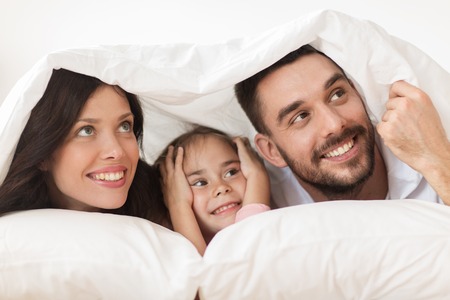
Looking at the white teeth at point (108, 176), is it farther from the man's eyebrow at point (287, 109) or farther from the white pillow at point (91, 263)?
the man's eyebrow at point (287, 109)

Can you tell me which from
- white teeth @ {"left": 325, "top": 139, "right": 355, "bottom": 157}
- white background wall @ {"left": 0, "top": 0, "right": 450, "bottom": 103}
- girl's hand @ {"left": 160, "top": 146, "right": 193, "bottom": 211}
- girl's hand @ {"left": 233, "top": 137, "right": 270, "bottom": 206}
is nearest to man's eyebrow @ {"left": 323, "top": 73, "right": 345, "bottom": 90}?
white teeth @ {"left": 325, "top": 139, "right": 355, "bottom": 157}

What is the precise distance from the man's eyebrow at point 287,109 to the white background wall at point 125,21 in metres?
0.79

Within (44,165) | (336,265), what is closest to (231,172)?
(44,165)

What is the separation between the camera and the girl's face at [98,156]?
3.74ft

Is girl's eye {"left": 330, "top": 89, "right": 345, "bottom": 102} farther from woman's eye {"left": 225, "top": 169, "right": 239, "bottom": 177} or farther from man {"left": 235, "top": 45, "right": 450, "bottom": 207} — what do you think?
woman's eye {"left": 225, "top": 169, "right": 239, "bottom": 177}

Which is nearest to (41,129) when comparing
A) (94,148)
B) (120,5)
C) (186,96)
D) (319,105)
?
(94,148)

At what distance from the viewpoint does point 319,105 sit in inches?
47.9

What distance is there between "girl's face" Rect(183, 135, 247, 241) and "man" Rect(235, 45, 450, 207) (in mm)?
124

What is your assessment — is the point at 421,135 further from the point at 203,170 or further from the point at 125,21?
the point at 125,21

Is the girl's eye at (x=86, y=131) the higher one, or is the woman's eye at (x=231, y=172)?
the girl's eye at (x=86, y=131)

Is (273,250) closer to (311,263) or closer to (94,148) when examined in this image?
(311,263)

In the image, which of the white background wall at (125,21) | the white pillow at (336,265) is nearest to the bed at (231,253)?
the white pillow at (336,265)

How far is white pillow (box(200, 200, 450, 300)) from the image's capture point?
0.86m

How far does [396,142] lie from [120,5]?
4.22 feet
